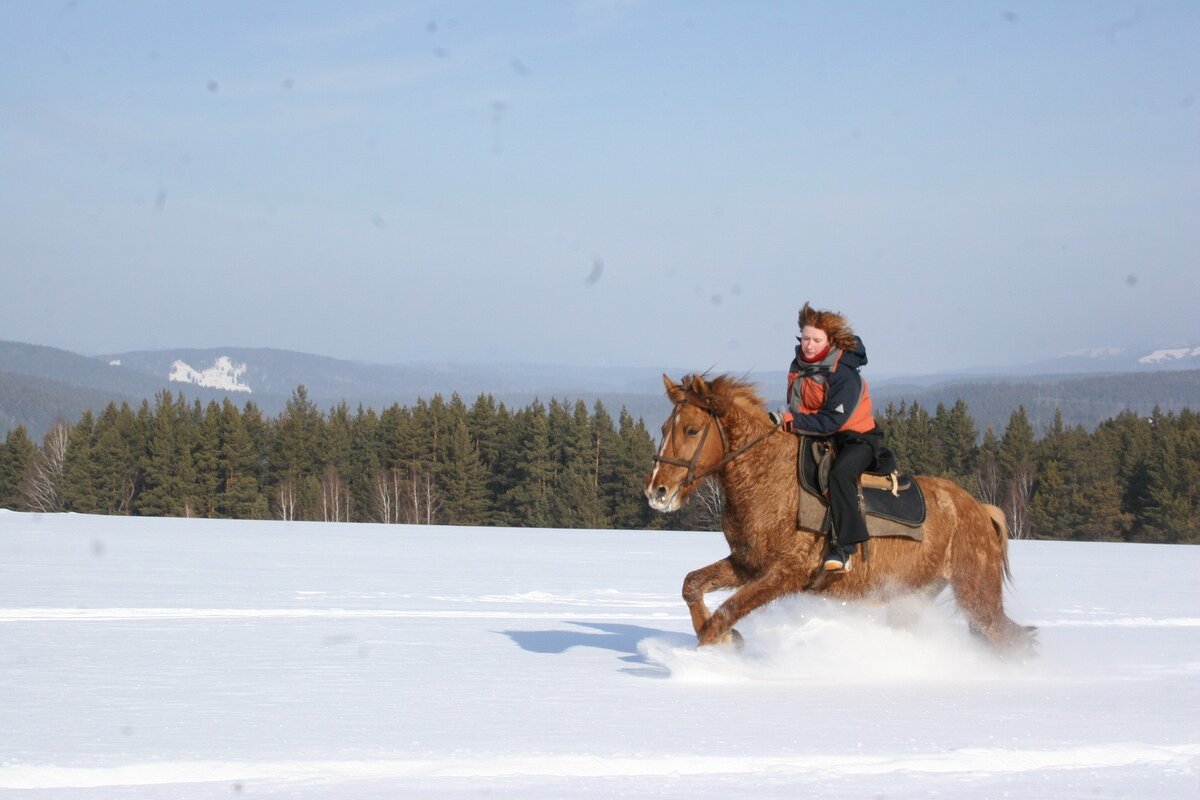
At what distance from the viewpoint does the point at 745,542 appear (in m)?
7.88

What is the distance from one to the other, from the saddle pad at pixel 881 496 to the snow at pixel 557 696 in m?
0.90

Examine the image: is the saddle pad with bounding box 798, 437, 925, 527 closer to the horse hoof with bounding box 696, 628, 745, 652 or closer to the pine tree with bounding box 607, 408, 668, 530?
the horse hoof with bounding box 696, 628, 745, 652

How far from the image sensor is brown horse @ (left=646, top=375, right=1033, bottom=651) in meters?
7.66

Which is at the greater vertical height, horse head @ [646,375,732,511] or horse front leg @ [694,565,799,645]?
horse head @ [646,375,732,511]

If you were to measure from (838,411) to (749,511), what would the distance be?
916 millimetres

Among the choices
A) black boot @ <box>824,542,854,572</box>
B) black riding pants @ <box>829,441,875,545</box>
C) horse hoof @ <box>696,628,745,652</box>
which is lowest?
horse hoof @ <box>696,628,745,652</box>

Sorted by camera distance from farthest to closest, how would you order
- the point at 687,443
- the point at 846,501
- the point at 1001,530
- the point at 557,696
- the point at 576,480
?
the point at 576,480 < the point at 1001,530 < the point at 846,501 < the point at 687,443 < the point at 557,696

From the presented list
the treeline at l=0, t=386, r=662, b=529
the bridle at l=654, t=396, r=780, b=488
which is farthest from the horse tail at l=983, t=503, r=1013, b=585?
the treeline at l=0, t=386, r=662, b=529

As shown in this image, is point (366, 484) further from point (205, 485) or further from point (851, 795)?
point (851, 795)

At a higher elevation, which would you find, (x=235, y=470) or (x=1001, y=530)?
(x=1001, y=530)

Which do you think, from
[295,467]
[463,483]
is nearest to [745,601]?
[463,483]

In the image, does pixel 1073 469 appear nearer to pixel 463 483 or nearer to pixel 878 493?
pixel 463 483

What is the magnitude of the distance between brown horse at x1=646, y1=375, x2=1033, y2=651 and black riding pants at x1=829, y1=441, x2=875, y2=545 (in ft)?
0.41

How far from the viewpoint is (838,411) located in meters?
7.96
